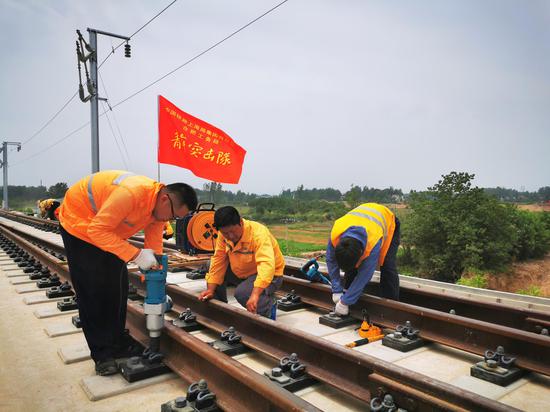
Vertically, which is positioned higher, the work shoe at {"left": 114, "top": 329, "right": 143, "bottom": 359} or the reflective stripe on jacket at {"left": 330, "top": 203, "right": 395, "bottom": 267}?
the reflective stripe on jacket at {"left": 330, "top": 203, "right": 395, "bottom": 267}

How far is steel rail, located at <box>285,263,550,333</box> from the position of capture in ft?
12.2

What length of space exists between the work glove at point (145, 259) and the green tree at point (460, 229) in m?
12.5

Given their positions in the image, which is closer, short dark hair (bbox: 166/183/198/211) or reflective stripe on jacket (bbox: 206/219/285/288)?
short dark hair (bbox: 166/183/198/211)

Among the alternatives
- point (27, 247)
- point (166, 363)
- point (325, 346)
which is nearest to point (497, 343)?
point (325, 346)

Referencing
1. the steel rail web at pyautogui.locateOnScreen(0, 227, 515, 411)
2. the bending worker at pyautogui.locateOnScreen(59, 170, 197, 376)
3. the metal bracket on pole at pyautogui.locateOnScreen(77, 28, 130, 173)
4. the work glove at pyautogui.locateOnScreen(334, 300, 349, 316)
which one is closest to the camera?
the steel rail web at pyautogui.locateOnScreen(0, 227, 515, 411)

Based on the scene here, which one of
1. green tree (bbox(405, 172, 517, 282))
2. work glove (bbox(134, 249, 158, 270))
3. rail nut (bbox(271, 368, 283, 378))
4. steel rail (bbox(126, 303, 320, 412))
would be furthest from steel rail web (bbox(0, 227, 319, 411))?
green tree (bbox(405, 172, 517, 282))

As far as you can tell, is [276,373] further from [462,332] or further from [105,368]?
[462,332]

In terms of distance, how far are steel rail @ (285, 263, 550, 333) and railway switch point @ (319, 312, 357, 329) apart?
37.0 inches

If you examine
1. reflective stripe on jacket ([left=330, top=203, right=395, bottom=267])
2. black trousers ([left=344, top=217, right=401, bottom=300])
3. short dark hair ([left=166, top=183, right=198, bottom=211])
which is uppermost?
short dark hair ([left=166, top=183, right=198, bottom=211])

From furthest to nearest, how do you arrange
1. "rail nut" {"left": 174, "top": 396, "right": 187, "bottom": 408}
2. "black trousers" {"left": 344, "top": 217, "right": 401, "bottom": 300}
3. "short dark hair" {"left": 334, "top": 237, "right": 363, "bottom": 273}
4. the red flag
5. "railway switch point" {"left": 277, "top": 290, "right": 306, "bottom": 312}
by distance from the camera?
the red flag, "railway switch point" {"left": 277, "top": 290, "right": 306, "bottom": 312}, "black trousers" {"left": 344, "top": 217, "right": 401, "bottom": 300}, "short dark hair" {"left": 334, "top": 237, "right": 363, "bottom": 273}, "rail nut" {"left": 174, "top": 396, "right": 187, "bottom": 408}

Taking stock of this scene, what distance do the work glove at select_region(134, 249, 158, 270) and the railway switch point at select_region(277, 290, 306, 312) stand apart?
7.62 ft

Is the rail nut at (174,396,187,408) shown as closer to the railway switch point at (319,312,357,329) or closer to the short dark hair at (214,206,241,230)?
the short dark hair at (214,206,241,230)

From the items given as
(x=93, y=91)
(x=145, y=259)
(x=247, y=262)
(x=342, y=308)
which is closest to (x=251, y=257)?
(x=247, y=262)

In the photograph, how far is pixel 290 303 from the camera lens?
490cm
